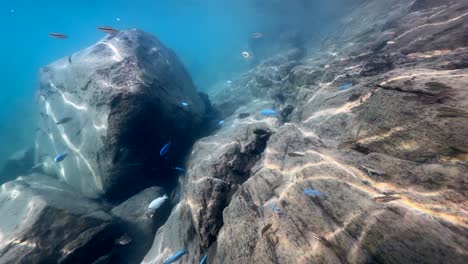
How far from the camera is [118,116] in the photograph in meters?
6.04

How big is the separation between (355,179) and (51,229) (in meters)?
6.14

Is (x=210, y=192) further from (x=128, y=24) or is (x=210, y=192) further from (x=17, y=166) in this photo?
(x=128, y=24)

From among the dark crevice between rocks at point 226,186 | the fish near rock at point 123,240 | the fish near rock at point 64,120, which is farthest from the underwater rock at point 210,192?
the fish near rock at point 64,120

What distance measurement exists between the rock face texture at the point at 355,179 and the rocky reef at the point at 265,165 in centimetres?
2

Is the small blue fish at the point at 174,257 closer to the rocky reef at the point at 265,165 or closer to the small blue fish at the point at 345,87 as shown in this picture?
the rocky reef at the point at 265,165

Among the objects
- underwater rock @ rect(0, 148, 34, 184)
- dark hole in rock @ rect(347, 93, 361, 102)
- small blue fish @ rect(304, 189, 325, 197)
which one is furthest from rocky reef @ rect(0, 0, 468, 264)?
underwater rock @ rect(0, 148, 34, 184)

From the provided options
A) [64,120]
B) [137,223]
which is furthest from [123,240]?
[64,120]

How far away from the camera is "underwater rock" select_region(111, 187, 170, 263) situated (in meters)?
5.79

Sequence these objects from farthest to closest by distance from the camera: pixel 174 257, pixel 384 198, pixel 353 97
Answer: pixel 353 97, pixel 174 257, pixel 384 198

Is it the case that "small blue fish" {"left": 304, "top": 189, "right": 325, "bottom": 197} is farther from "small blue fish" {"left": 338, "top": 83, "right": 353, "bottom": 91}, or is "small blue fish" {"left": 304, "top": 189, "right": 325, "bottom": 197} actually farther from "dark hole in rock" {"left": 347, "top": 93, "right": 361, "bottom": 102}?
"small blue fish" {"left": 338, "top": 83, "right": 353, "bottom": 91}

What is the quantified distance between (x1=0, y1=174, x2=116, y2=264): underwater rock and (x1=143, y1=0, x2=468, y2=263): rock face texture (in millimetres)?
1426

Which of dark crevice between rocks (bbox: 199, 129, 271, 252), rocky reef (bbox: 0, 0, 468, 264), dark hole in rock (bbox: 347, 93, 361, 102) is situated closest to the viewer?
rocky reef (bbox: 0, 0, 468, 264)

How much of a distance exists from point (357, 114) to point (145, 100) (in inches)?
207

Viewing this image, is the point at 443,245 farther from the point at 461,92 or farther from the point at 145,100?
the point at 145,100
